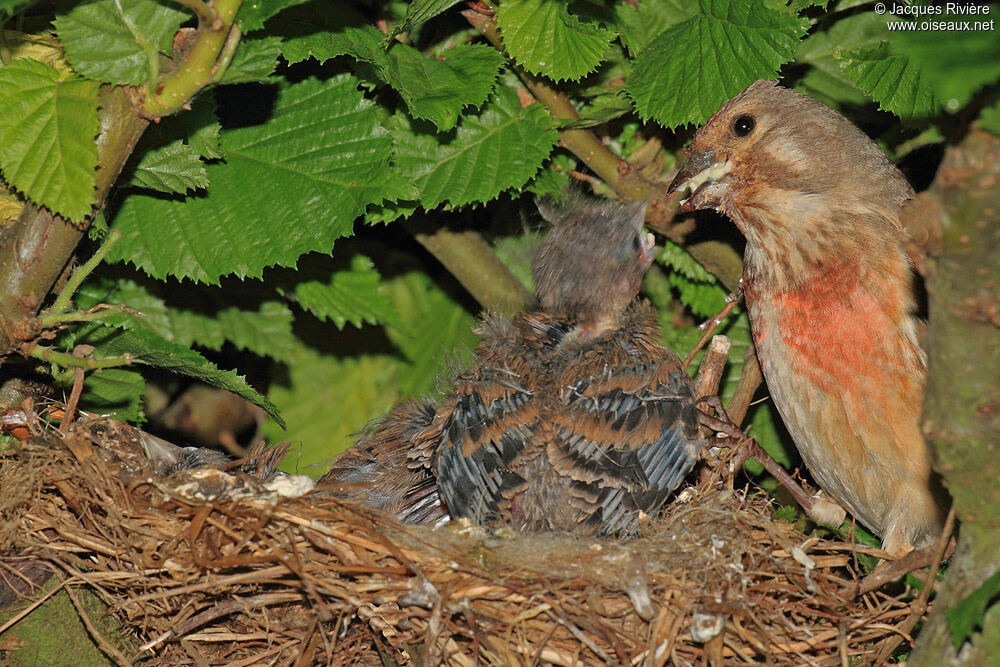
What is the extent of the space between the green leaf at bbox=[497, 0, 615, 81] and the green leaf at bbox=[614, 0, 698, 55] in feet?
0.64

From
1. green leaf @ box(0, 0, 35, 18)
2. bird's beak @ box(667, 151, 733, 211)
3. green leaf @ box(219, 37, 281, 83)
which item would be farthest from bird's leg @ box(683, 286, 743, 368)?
green leaf @ box(0, 0, 35, 18)

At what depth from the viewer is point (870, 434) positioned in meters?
2.37

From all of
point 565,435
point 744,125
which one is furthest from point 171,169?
point 744,125

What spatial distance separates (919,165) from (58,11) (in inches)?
94.7

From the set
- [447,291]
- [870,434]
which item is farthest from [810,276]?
[447,291]

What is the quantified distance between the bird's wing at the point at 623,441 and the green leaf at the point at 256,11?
3.68 feet

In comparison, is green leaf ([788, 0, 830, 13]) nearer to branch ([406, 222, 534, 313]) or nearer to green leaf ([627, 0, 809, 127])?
green leaf ([627, 0, 809, 127])

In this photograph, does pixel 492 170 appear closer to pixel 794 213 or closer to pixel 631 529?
pixel 794 213

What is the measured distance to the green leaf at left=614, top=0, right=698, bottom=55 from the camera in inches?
101

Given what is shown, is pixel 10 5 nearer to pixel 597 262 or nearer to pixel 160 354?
pixel 160 354

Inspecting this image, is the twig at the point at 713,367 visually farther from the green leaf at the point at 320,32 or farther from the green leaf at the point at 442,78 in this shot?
the green leaf at the point at 320,32

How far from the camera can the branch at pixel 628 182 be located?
8.78 ft

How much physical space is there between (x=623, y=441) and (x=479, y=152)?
2.93 feet

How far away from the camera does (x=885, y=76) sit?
93.9 inches
